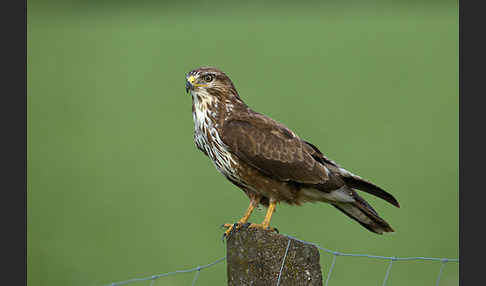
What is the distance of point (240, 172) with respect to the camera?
12.5ft

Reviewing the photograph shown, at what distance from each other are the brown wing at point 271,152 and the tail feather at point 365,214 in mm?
293

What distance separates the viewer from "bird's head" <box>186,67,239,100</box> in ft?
13.1

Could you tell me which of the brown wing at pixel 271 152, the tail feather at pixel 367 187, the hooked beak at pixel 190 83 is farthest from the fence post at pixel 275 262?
the hooked beak at pixel 190 83

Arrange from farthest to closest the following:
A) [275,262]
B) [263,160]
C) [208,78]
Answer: [208,78] < [263,160] < [275,262]

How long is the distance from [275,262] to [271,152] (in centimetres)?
99

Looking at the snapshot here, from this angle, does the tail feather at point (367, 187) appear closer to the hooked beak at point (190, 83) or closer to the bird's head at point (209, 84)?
the bird's head at point (209, 84)

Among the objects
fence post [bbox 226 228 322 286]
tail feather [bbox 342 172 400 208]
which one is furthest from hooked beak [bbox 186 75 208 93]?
fence post [bbox 226 228 322 286]

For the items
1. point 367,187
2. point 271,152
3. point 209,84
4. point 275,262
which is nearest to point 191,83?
point 209,84

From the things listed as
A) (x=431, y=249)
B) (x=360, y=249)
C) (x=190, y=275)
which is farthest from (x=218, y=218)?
(x=431, y=249)

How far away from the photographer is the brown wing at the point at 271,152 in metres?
3.77

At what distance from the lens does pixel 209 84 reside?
4035 mm

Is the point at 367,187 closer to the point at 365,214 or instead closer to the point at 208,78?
the point at 365,214

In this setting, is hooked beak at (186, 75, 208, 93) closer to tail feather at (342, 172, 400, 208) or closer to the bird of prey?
the bird of prey

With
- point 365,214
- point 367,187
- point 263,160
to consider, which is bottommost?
point 365,214
